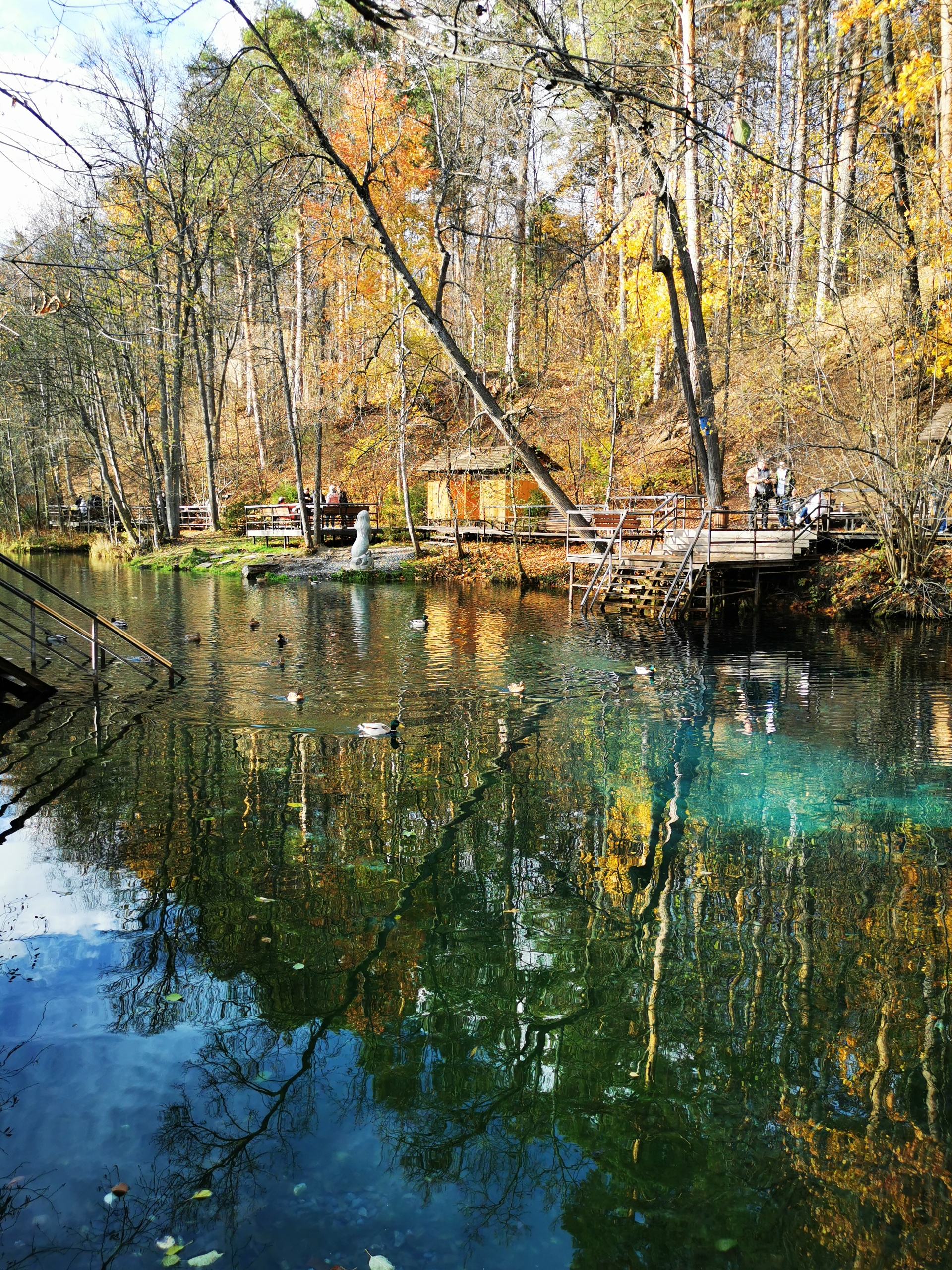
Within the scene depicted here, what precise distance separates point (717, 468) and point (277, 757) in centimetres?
1541

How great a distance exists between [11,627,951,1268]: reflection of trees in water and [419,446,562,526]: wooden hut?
2362cm

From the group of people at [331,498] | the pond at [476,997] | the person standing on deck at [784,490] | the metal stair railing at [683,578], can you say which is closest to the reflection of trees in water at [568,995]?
the pond at [476,997]

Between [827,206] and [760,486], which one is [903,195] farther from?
[827,206]

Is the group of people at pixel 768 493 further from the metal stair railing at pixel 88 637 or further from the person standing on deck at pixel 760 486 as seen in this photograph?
the metal stair railing at pixel 88 637

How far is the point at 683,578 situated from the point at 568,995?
17.2 m

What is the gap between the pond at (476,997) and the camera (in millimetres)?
3654

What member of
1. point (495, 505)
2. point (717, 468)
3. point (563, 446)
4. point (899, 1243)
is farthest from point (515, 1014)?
point (563, 446)

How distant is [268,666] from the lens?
49.4 ft

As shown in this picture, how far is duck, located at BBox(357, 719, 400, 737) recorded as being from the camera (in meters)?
10.4

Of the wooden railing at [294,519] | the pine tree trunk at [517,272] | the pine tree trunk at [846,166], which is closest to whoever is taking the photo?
the pine tree trunk at [846,166]

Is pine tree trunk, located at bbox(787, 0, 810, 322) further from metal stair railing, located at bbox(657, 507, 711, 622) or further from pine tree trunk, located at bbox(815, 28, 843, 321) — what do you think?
metal stair railing, located at bbox(657, 507, 711, 622)

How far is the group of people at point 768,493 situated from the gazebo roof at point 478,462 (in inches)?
311

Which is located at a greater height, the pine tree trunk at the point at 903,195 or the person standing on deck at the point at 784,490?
the pine tree trunk at the point at 903,195

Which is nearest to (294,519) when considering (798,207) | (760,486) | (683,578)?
(760,486)
